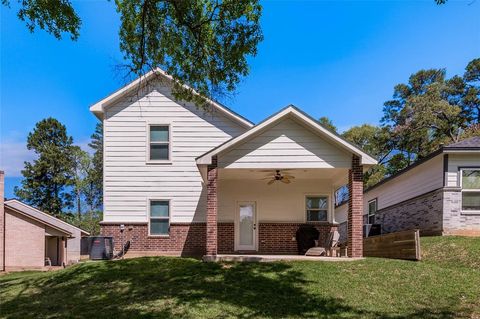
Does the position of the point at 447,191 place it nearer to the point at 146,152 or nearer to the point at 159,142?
the point at 159,142

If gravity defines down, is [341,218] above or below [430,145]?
below

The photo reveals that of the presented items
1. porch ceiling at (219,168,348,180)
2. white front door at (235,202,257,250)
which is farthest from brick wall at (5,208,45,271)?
porch ceiling at (219,168,348,180)

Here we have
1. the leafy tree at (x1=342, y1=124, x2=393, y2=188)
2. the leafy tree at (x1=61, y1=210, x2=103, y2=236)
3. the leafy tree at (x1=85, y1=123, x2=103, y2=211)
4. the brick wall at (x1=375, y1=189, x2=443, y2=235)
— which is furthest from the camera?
the leafy tree at (x1=85, y1=123, x2=103, y2=211)

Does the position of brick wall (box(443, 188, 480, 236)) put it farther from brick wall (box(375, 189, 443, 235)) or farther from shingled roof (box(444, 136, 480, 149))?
shingled roof (box(444, 136, 480, 149))

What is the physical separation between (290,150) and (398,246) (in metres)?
4.67

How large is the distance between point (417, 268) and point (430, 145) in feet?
79.8

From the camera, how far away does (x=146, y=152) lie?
14766mm

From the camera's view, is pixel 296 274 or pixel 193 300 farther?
pixel 296 274

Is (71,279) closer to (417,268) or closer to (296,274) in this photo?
(296,274)

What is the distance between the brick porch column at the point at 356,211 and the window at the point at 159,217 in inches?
291

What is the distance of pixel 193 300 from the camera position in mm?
7551

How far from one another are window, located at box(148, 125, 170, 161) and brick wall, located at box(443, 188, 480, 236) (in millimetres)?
11308

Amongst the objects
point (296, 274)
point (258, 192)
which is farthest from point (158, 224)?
point (296, 274)

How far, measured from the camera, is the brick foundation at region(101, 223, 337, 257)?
14.2m
